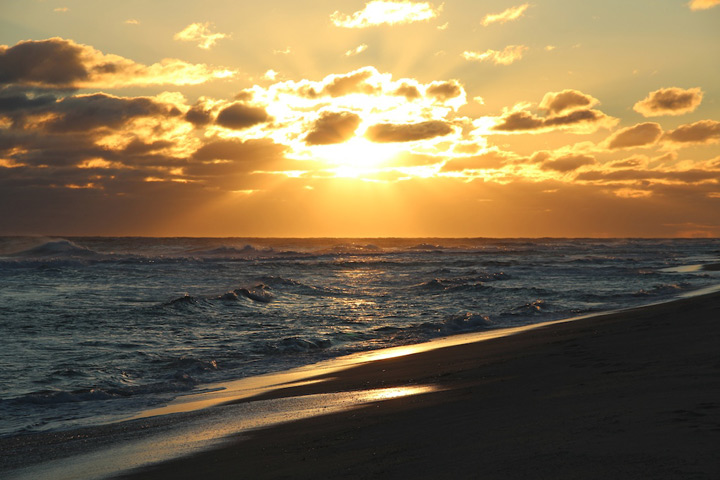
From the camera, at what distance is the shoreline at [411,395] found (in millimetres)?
5238

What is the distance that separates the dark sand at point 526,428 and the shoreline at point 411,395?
Answer: 0.03 meters

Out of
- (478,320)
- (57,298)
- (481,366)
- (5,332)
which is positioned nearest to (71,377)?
(5,332)

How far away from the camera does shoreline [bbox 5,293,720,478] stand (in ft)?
17.2

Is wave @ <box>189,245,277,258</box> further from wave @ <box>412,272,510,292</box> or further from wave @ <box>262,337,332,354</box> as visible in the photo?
wave @ <box>262,337,332,354</box>

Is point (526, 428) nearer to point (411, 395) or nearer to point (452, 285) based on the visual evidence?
point (411, 395)

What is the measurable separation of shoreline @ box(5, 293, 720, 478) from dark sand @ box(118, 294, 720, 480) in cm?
3

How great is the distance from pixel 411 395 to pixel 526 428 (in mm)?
2915

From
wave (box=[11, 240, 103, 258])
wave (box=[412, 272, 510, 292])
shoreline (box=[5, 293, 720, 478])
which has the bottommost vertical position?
wave (box=[412, 272, 510, 292])

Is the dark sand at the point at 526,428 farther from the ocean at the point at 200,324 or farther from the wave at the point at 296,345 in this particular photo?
the wave at the point at 296,345

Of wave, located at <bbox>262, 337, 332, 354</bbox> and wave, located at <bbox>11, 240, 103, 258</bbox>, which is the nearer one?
wave, located at <bbox>262, 337, 332, 354</bbox>

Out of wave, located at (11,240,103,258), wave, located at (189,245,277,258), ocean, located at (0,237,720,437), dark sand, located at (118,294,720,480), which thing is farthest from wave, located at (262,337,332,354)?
wave, located at (189,245,277,258)

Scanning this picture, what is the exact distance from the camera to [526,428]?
16.7 feet

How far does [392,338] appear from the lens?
16.1m

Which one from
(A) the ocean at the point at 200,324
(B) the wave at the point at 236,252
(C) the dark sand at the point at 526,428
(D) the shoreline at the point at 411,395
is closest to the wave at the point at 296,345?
(A) the ocean at the point at 200,324
